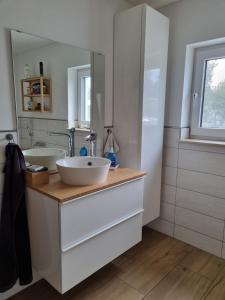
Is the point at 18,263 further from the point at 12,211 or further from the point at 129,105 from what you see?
the point at 129,105

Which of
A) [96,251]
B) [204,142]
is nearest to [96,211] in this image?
[96,251]

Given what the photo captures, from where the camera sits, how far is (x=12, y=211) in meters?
1.37

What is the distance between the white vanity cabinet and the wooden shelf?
22.5 inches

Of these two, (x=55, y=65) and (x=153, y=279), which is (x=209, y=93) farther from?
(x=153, y=279)

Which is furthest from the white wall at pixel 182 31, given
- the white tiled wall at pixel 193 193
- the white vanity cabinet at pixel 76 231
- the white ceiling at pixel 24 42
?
the white ceiling at pixel 24 42

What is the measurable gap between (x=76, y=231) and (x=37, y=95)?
941mm

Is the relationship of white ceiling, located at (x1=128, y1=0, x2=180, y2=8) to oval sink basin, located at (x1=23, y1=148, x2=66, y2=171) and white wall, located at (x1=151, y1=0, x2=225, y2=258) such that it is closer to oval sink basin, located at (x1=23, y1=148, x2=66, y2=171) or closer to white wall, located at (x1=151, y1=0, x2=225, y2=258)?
white wall, located at (x1=151, y1=0, x2=225, y2=258)

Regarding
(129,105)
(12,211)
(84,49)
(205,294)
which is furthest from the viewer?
(129,105)

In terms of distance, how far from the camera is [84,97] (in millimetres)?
1848

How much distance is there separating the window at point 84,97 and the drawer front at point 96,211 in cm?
64

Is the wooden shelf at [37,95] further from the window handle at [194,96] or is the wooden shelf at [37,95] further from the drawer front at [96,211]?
the window handle at [194,96]

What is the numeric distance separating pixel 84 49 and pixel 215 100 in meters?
1.20

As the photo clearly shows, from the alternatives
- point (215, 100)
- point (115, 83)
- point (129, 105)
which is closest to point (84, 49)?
point (115, 83)

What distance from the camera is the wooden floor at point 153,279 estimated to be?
1.58m
